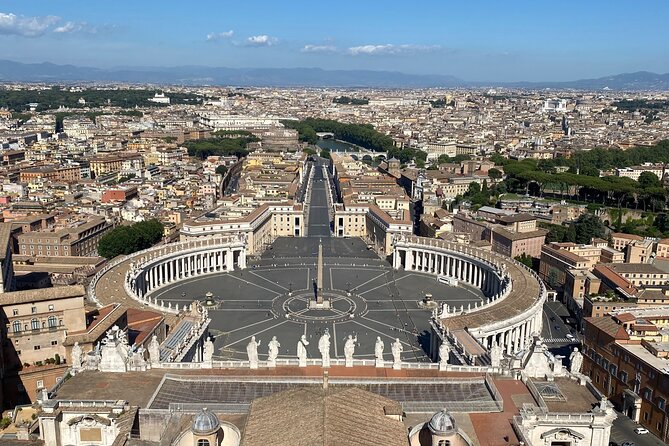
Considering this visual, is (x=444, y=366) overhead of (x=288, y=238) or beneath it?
overhead

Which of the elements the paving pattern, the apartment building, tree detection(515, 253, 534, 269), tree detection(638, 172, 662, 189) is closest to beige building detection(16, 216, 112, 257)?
the paving pattern

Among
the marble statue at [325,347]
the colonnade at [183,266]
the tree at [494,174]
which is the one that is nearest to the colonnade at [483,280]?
the marble statue at [325,347]

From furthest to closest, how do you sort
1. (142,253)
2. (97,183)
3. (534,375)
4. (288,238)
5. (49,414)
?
(97,183) → (288,238) → (142,253) → (534,375) → (49,414)

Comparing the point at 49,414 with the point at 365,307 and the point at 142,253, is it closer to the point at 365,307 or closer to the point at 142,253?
the point at 365,307

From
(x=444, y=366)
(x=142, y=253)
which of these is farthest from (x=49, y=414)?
(x=142, y=253)

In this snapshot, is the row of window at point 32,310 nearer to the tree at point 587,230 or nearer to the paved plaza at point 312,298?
the paved plaza at point 312,298

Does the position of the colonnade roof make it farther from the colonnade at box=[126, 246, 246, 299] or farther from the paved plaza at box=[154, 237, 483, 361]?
the colonnade at box=[126, 246, 246, 299]
